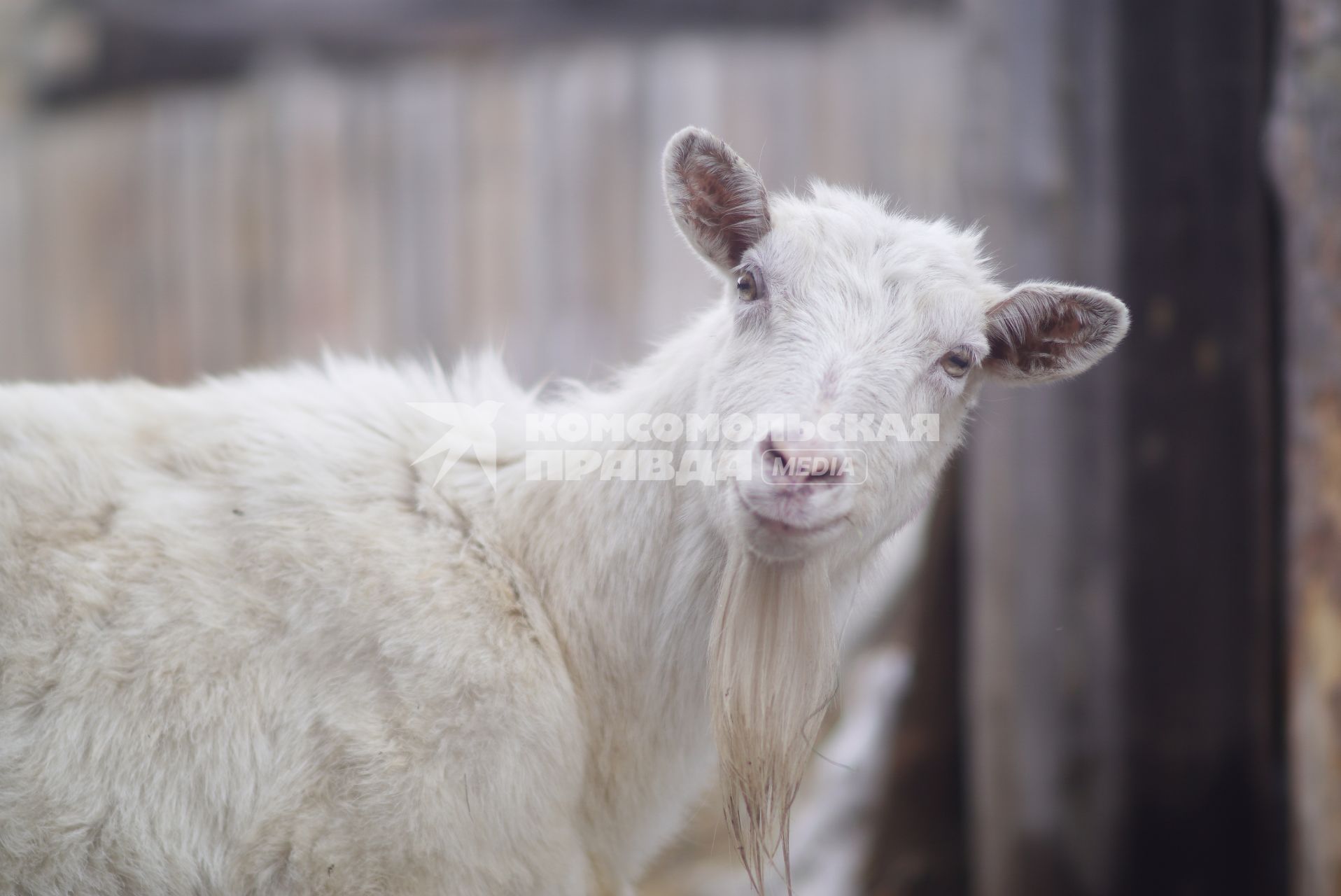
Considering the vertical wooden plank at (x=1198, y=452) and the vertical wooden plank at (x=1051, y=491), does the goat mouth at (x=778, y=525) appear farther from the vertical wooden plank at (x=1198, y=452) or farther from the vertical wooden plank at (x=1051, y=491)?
the vertical wooden plank at (x=1198, y=452)

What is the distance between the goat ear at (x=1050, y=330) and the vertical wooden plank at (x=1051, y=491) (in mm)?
1413

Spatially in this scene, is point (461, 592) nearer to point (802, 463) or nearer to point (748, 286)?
point (802, 463)

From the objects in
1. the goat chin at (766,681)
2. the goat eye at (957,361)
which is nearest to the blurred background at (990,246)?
the goat chin at (766,681)

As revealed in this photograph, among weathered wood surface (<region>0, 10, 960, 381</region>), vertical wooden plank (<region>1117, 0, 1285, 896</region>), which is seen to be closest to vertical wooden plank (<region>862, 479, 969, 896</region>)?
vertical wooden plank (<region>1117, 0, 1285, 896</region>)

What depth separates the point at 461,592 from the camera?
2.84 m

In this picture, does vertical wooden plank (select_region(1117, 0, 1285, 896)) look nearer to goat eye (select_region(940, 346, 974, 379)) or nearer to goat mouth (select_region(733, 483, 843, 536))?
goat eye (select_region(940, 346, 974, 379))

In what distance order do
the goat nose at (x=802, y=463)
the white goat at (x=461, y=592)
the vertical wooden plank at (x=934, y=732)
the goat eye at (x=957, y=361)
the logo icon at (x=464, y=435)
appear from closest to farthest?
1. the goat nose at (x=802, y=463)
2. the white goat at (x=461, y=592)
3. the goat eye at (x=957, y=361)
4. the logo icon at (x=464, y=435)
5. the vertical wooden plank at (x=934, y=732)

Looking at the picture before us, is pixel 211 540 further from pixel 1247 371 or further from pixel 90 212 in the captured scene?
pixel 90 212

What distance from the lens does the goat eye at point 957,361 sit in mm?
2941

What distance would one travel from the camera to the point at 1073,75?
4.48 m

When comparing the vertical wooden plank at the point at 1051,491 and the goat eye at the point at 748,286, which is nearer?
the goat eye at the point at 748,286

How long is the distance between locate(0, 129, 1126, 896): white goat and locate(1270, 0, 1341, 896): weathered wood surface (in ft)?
3.87

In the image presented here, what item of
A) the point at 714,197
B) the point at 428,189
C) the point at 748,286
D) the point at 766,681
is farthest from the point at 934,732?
the point at 428,189

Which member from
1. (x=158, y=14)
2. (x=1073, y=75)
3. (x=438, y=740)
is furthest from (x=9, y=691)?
(x=158, y=14)
